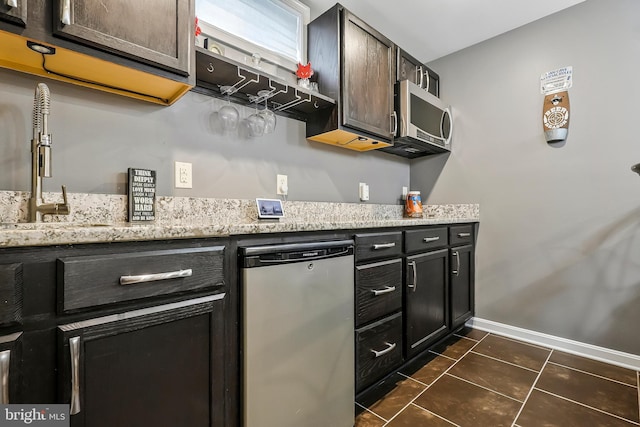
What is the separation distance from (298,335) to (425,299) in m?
1.07

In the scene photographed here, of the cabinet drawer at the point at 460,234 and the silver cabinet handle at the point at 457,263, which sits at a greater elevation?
the cabinet drawer at the point at 460,234

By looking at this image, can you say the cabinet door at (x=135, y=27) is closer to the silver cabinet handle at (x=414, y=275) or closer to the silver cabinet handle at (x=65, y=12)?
the silver cabinet handle at (x=65, y=12)

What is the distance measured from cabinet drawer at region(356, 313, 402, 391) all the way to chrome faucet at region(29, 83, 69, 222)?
129cm

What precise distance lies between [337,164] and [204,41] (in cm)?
115

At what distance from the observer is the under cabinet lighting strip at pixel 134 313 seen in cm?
70

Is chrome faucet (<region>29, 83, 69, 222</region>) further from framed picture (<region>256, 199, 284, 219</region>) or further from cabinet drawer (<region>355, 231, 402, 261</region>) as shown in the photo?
cabinet drawer (<region>355, 231, 402, 261</region>)

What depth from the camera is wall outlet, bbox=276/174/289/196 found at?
1.88 m

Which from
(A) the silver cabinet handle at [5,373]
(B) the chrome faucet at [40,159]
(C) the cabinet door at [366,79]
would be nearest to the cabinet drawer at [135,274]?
(A) the silver cabinet handle at [5,373]

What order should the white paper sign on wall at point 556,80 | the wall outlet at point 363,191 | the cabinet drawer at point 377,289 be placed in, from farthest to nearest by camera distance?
the wall outlet at point 363,191 → the white paper sign on wall at point 556,80 → the cabinet drawer at point 377,289

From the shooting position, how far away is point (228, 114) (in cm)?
160

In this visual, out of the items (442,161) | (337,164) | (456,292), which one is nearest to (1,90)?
(337,164)

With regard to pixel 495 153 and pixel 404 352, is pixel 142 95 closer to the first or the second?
pixel 404 352

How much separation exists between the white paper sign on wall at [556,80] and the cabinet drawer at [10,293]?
2.95m
